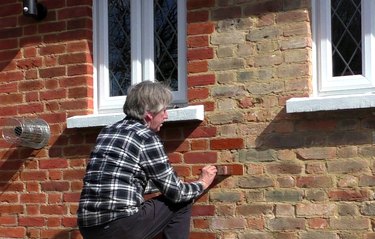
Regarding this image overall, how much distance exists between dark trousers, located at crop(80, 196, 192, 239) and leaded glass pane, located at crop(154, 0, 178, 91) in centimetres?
125

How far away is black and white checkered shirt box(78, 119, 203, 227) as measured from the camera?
4215 millimetres

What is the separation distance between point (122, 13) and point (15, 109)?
1129mm

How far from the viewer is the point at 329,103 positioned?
4551 millimetres

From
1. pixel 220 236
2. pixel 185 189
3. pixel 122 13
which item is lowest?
pixel 220 236

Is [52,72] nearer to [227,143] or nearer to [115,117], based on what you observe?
[115,117]

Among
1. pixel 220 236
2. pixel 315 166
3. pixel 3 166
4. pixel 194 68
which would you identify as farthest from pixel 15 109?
pixel 315 166

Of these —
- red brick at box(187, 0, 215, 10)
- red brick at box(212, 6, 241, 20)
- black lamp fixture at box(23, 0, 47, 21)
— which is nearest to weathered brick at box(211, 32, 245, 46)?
red brick at box(212, 6, 241, 20)

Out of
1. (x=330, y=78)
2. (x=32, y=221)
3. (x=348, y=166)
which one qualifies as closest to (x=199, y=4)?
(x=330, y=78)

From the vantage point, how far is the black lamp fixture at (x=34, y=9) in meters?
5.62

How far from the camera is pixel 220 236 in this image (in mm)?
4973

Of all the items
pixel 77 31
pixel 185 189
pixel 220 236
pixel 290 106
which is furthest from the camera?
pixel 77 31

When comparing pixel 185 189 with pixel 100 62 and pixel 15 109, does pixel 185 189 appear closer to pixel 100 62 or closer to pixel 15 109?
pixel 100 62

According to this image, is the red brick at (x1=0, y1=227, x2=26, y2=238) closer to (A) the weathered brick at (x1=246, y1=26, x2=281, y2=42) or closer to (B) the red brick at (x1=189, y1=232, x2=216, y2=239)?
(B) the red brick at (x1=189, y1=232, x2=216, y2=239)

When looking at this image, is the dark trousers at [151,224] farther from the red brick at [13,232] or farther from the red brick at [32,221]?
the red brick at [13,232]
